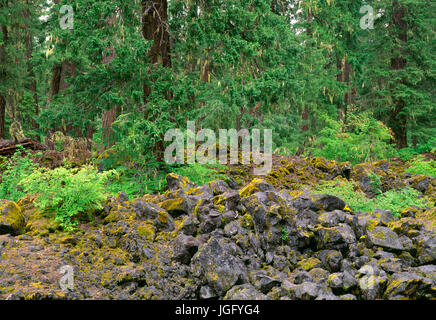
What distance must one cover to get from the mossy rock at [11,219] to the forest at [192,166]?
0.02m

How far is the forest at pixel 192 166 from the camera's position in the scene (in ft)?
15.8

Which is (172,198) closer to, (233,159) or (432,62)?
(233,159)

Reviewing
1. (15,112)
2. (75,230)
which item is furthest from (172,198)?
(15,112)

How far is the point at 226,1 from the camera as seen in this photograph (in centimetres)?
819

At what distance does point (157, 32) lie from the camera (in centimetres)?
855

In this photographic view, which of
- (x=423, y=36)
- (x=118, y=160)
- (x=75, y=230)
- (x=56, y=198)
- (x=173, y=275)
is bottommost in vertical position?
(x=173, y=275)

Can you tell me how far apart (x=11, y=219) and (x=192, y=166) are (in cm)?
429

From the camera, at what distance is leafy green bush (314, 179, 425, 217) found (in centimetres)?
749

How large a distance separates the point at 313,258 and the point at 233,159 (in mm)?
5835

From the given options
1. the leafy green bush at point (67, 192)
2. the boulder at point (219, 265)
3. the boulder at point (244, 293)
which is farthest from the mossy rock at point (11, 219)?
the boulder at point (244, 293)

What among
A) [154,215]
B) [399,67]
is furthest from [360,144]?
[154,215]

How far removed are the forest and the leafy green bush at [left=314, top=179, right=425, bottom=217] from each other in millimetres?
38

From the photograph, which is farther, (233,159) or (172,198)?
(233,159)

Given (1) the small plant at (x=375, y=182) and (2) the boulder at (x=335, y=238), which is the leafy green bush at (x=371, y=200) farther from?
(2) the boulder at (x=335, y=238)
